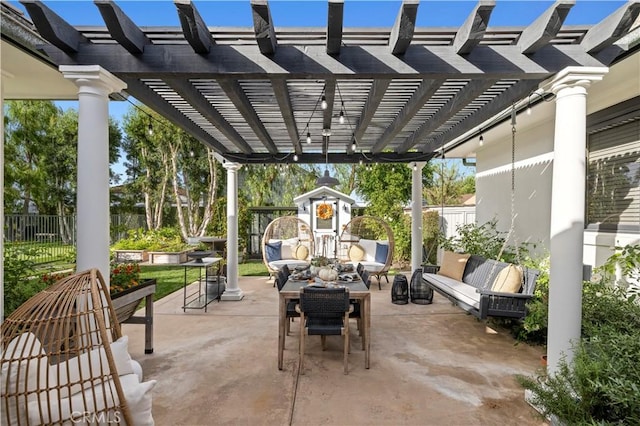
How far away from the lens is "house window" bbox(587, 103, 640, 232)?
384cm

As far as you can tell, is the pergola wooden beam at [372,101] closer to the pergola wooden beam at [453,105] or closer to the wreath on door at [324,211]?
the pergola wooden beam at [453,105]

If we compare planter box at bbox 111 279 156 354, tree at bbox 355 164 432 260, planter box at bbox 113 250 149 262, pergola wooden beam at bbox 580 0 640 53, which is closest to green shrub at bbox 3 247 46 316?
planter box at bbox 111 279 156 354

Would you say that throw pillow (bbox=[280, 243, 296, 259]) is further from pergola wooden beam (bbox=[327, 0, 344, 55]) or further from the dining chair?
A: pergola wooden beam (bbox=[327, 0, 344, 55])

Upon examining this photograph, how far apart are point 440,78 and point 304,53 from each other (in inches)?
45.4

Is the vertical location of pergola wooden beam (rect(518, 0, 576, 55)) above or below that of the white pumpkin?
above

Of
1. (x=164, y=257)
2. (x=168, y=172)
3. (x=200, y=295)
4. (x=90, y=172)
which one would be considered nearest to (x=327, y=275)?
(x=90, y=172)

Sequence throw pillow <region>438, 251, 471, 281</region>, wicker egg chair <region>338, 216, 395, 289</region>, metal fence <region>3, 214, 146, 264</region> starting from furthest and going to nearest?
metal fence <region>3, 214, 146, 264</region>, wicker egg chair <region>338, 216, 395, 289</region>, throw pillow <region>438, 251, 471, 281</region>

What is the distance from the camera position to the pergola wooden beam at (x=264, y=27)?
7.08 feet

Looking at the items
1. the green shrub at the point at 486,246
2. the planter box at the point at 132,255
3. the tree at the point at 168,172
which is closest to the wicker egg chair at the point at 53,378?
the green shrub at the point at 486,246

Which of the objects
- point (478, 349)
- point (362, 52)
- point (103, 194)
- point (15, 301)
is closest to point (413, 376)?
point (478, 349)

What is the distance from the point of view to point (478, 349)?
3.97 metres

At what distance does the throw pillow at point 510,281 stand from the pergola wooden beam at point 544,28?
8.52ft

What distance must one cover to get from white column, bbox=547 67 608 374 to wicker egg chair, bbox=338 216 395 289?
15.6ft

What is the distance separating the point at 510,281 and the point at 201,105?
421cm
